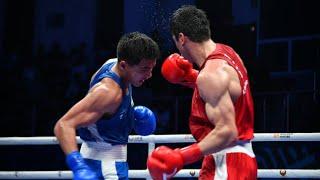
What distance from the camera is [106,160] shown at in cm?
256

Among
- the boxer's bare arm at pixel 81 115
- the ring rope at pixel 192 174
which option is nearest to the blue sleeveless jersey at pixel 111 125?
the boxer's bare arm at pixel 81 115

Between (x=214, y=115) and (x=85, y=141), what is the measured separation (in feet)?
2.76

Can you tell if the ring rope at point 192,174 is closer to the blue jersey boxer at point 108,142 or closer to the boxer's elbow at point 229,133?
the blue jersey boxer at point 108,142

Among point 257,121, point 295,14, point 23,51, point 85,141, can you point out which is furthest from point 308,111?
point 23,51

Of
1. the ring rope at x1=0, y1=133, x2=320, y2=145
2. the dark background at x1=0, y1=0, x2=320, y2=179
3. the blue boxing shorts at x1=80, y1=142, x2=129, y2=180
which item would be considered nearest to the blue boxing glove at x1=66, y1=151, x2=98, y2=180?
the blue boxing shorts at x1=80, y1=142, x2=129, y2=180

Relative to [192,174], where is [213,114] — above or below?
above

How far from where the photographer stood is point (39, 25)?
9805 millimetres

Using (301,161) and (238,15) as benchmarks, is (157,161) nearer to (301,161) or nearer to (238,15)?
(301,161)

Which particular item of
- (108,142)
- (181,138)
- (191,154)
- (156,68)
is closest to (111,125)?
(108,142)

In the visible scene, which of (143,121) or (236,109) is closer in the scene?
(236,109)

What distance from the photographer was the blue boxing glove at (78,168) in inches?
88.0

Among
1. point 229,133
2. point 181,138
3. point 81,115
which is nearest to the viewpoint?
point 229,133

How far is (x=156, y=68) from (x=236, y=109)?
5.72 meters

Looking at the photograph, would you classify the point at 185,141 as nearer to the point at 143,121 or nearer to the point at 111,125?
the point at 143,121
